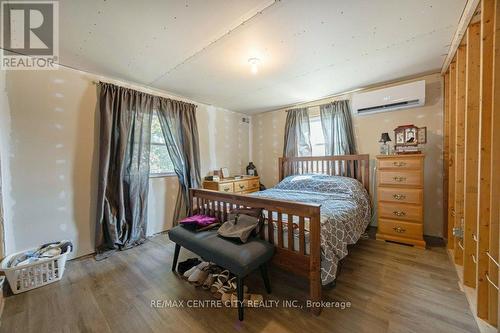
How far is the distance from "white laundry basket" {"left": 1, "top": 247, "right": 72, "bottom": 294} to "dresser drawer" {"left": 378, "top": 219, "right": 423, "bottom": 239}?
3.82 metres

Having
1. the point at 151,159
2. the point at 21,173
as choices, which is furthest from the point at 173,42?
the point at 21,173

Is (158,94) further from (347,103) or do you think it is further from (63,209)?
(347,103)

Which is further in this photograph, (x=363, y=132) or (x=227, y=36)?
(x=363, y=132)

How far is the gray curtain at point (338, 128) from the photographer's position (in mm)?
3285

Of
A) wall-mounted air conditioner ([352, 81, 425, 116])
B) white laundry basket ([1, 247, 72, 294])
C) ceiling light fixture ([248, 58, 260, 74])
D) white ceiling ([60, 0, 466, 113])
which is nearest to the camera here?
white ceiling ([60, 0, 466, 113])

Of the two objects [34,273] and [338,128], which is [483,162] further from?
[34,273]

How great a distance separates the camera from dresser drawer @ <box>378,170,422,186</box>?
245 cm

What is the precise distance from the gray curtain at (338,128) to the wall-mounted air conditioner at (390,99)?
7.5 inches

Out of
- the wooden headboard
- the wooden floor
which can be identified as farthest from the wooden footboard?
the wooden headboard

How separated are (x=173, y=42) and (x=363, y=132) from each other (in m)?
3.05

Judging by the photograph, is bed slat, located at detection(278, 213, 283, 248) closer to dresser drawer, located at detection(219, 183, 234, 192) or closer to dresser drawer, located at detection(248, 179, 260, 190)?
dresser drawer, located at detection(219, 183, 234, 192)

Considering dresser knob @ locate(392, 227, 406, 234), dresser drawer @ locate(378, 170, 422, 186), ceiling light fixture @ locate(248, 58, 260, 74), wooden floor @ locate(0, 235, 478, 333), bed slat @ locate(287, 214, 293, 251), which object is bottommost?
wooden floor @ locate(0, 235, 478, 333)

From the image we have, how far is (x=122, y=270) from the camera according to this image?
211cm

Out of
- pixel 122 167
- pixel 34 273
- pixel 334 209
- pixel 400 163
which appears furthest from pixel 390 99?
pixel 34 273
